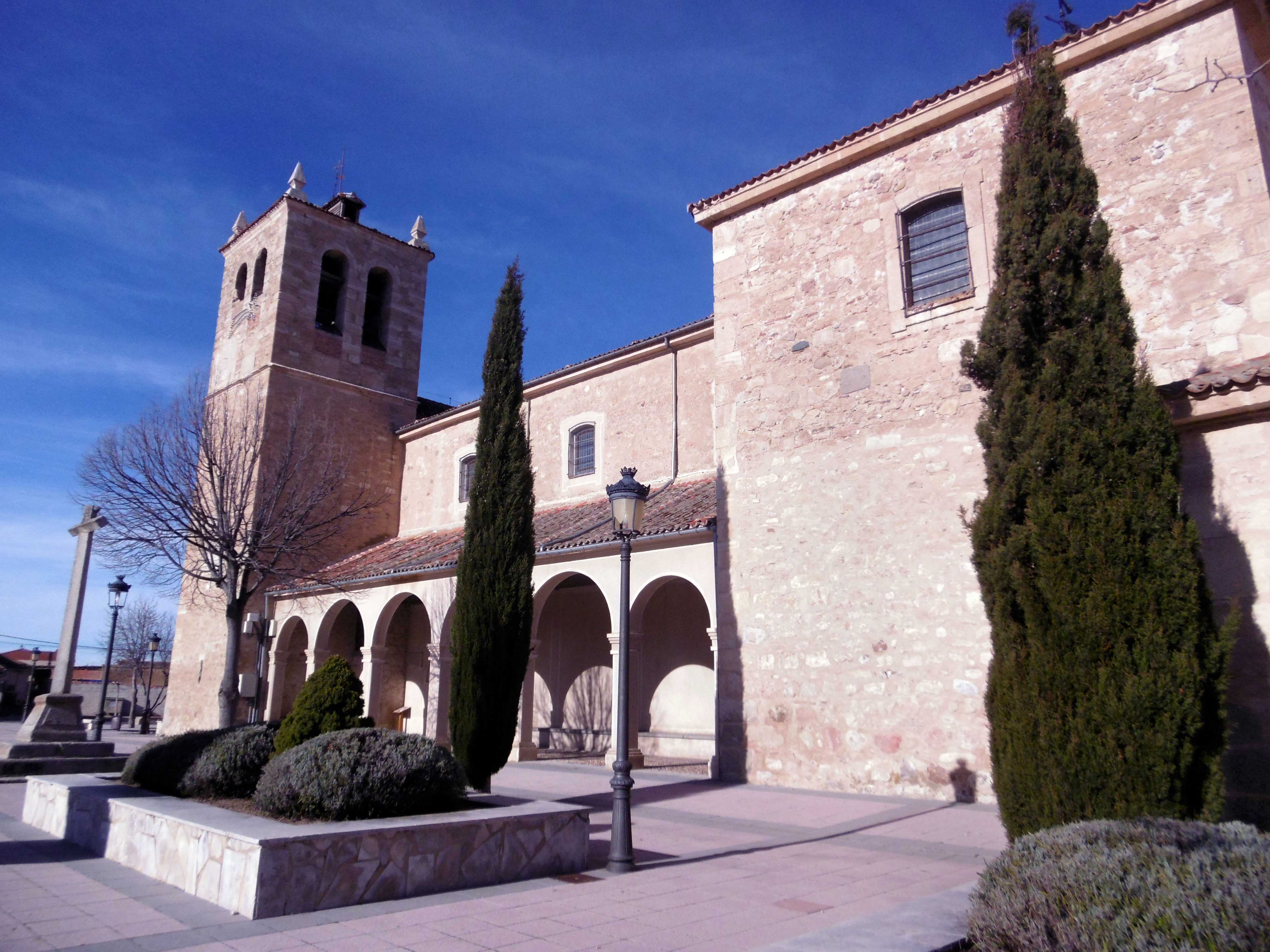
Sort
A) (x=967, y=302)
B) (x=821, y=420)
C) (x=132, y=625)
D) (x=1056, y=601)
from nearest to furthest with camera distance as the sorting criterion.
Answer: (x=1056, y=601)
(x=967, y=302)
(x=821, y=420)
(x=132, y=625)

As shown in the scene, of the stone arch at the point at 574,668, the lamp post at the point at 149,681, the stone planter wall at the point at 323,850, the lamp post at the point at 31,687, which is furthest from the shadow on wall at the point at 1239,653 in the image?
the lamp post at the point at 31,687

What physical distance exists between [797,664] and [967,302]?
488 cm

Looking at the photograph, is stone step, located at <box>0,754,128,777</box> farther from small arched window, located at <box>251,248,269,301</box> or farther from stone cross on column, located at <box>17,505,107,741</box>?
small arched window, located at <box>251,248,269,301</box>

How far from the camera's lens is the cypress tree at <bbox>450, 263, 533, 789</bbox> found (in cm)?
997

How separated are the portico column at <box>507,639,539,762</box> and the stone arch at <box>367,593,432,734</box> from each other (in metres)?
4.19

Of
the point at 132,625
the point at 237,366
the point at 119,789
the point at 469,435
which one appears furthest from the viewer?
the point at 132,625

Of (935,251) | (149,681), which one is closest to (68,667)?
(935,251)

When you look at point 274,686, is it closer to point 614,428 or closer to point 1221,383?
point 614,428

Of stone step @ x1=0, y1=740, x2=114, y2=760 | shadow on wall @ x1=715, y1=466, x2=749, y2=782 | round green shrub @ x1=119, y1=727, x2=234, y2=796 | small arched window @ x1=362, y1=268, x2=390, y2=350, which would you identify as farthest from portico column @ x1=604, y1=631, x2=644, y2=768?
small arched window @ x1=362, y1=268, x2=390, y2=350

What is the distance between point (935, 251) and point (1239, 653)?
19.9 ft

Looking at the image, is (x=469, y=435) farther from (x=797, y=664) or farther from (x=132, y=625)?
(x=132, y=625)

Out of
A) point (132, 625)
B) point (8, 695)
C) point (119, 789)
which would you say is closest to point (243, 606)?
point (119, 789)

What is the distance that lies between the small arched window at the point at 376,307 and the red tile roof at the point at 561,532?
19.9 ft

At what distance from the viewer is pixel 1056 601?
19.0ft
